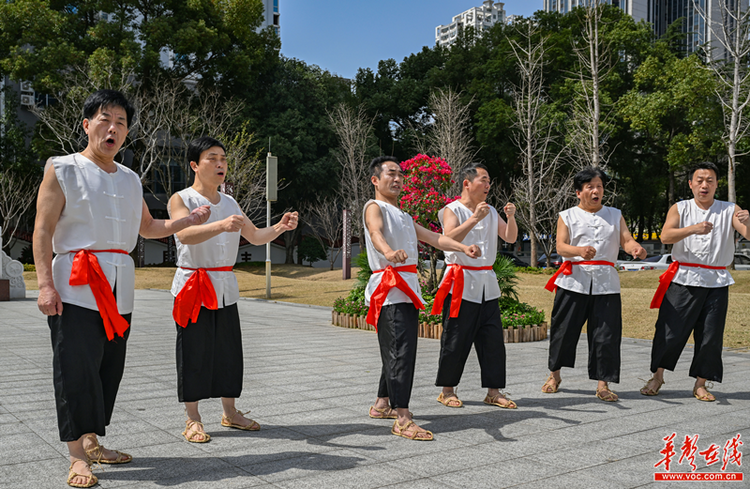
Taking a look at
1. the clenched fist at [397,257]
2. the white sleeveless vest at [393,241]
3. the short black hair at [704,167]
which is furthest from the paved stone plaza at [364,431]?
the short black hair at [704,167]

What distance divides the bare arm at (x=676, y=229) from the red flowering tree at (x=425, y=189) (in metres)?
5.61

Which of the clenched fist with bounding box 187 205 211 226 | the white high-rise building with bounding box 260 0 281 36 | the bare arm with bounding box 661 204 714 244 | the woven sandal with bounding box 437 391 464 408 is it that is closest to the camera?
the clenched fist with bounding box 187 205 211 226

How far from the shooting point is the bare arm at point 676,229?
5.34 meters

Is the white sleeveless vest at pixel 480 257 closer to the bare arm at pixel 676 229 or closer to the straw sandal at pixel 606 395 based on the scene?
the straw sandal at pixel 606 395

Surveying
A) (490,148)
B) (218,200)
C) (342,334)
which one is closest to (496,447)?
(218,200)

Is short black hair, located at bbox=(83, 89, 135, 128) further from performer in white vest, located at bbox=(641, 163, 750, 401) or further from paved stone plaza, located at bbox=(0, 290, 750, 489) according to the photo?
performer in white vest, located at bbox=(641, 163, 750, 401)

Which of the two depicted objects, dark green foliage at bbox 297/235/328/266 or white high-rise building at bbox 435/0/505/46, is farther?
white high-rise building at bbox 435/0/505/46

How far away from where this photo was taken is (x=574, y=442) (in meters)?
4.24

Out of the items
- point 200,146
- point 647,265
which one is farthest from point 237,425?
point 647,265

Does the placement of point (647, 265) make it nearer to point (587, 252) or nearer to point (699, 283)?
point (699, 283)

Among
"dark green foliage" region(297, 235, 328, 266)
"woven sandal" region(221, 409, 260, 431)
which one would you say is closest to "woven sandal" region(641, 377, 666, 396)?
"woven sandal" region(221, 409, 260, 431)

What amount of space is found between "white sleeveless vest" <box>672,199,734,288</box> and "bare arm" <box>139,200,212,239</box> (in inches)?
160

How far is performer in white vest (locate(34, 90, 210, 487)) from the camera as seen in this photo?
3.48 meters

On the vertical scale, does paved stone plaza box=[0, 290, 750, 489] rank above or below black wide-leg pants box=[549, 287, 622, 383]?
below
